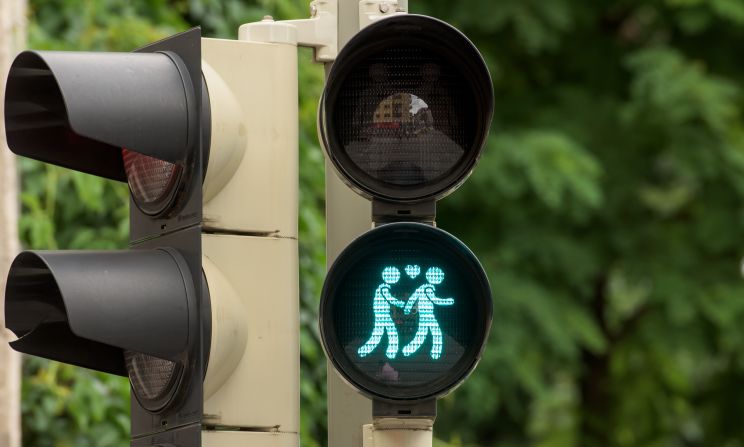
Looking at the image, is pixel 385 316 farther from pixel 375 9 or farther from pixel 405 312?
pixel 375 9

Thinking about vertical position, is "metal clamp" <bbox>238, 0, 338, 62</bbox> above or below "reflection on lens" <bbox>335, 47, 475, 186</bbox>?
above

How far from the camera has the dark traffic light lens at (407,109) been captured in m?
3.61

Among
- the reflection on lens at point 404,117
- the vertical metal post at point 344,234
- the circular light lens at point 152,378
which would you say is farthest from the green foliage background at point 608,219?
the reflection on lens at point 404,117

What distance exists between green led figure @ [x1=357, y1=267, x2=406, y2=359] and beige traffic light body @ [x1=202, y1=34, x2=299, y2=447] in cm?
28

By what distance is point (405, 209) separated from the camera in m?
3.62

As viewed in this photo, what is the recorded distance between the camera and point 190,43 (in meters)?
→ 3.60

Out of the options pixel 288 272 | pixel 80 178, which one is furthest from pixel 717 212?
pixel 288 272

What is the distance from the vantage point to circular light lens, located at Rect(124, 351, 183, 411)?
3.55 meters

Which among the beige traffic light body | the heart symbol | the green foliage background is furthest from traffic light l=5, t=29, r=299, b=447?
the green foliage background

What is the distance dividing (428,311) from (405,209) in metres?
0.23

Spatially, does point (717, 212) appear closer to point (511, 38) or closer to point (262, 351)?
A: point (511, 38)

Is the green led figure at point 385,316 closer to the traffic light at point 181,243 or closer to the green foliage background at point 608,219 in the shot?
the traffic light at point 181,243

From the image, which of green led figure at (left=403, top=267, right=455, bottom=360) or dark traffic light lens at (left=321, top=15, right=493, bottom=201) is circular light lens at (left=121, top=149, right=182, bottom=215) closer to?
dark traffic light lens at (left=321, top=15, right=493, bottom=201)

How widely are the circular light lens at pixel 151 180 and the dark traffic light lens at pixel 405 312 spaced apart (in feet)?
1.44
